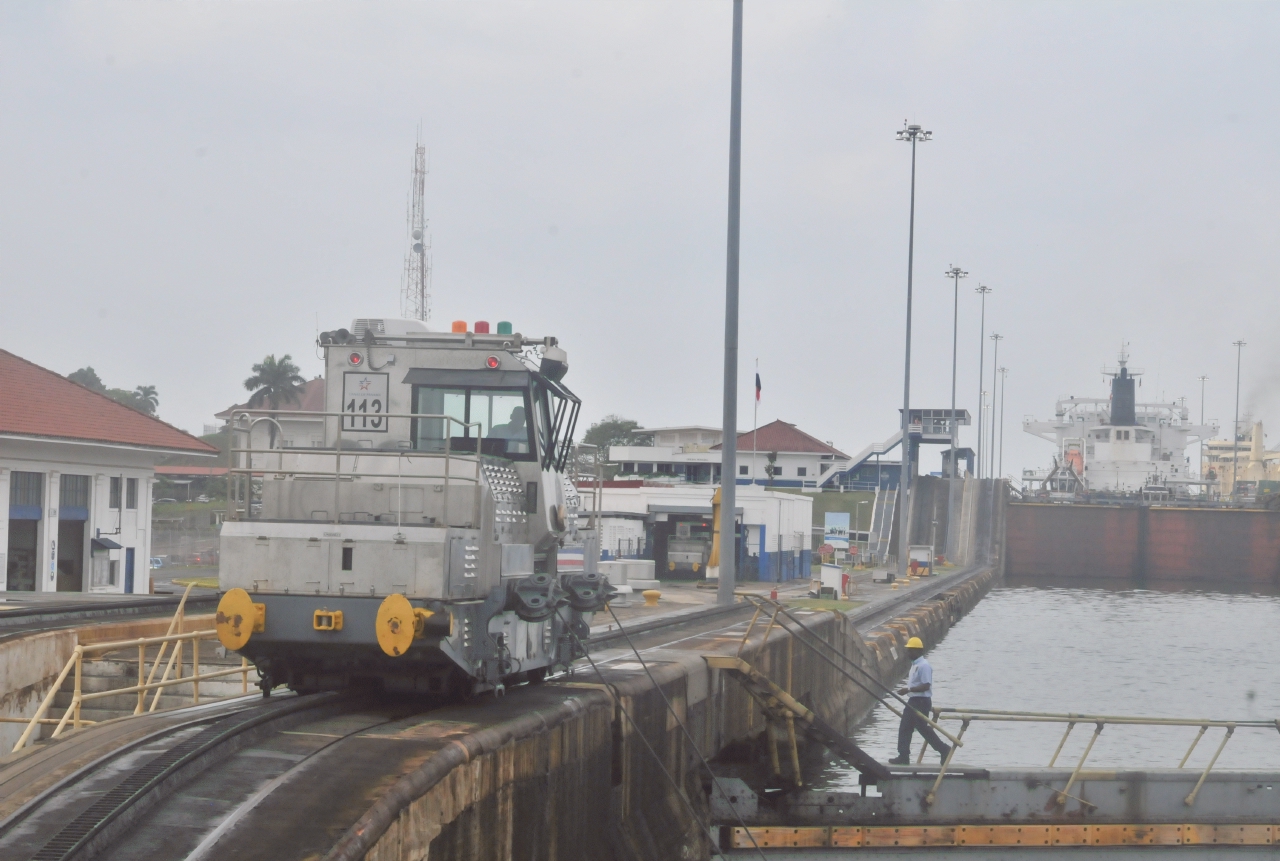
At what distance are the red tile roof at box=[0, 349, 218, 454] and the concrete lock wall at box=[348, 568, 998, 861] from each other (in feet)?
61.9

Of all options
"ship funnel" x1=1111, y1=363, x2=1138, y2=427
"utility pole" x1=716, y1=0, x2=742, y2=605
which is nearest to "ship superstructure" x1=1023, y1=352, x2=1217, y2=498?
"ship funnel" x1=1111, y1=363, x2=1138, y2=427

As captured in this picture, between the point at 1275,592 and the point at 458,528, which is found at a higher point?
the point at 458,528

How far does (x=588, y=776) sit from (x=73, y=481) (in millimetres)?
25293

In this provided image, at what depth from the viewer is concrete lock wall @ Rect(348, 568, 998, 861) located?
371 inches

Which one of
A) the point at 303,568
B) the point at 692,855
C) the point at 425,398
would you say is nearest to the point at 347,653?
the point at 303,568

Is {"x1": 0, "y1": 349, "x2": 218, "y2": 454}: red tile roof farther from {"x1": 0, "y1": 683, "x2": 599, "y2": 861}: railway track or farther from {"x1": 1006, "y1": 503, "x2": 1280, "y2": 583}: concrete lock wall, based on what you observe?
{"x1": 1006, "y1": 503, "x2": 1280, "y2": 583}: concrete lock wall

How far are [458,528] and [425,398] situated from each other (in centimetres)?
225

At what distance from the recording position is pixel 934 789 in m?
16.7

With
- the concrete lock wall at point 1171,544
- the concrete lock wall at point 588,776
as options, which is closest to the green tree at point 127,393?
the concrete lock wall at point 1171,544

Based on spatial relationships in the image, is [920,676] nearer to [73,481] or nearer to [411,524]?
[411,524]

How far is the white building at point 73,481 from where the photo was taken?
3203 cm

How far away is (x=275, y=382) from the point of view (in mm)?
103500

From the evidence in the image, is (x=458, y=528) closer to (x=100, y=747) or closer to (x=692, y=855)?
(x=100, y=747)

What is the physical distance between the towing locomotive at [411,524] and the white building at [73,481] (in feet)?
65.5
